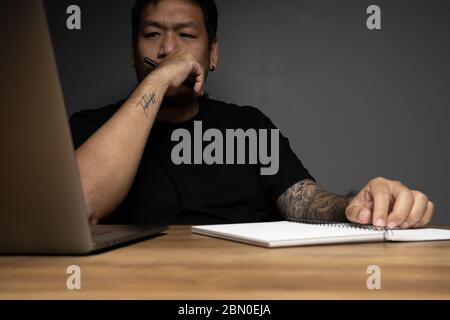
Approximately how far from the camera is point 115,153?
1.18 m

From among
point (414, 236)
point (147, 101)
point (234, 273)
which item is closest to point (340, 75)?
point (147, 101)

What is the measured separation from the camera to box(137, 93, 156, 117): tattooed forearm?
1266 millimetres

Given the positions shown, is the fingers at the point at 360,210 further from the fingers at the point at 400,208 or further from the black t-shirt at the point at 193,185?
the black t-shirt at the point at 193,185

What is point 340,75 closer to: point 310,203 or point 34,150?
point 310,203

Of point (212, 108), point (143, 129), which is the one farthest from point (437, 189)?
point (143, 129)

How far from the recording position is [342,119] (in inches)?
84.1

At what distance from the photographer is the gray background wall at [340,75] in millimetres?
2127

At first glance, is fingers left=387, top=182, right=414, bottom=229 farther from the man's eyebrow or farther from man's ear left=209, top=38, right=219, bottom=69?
man's ear left=209, top=38, right=219, bottom=69

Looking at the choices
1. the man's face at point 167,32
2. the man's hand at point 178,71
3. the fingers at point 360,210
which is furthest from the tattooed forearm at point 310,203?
the man's face at point 167,32

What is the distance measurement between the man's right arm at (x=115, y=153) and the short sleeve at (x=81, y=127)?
0.25 m

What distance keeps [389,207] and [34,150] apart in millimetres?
602

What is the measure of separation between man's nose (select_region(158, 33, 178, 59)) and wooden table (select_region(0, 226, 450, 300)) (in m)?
1.11

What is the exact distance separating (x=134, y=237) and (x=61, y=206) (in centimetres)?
20
